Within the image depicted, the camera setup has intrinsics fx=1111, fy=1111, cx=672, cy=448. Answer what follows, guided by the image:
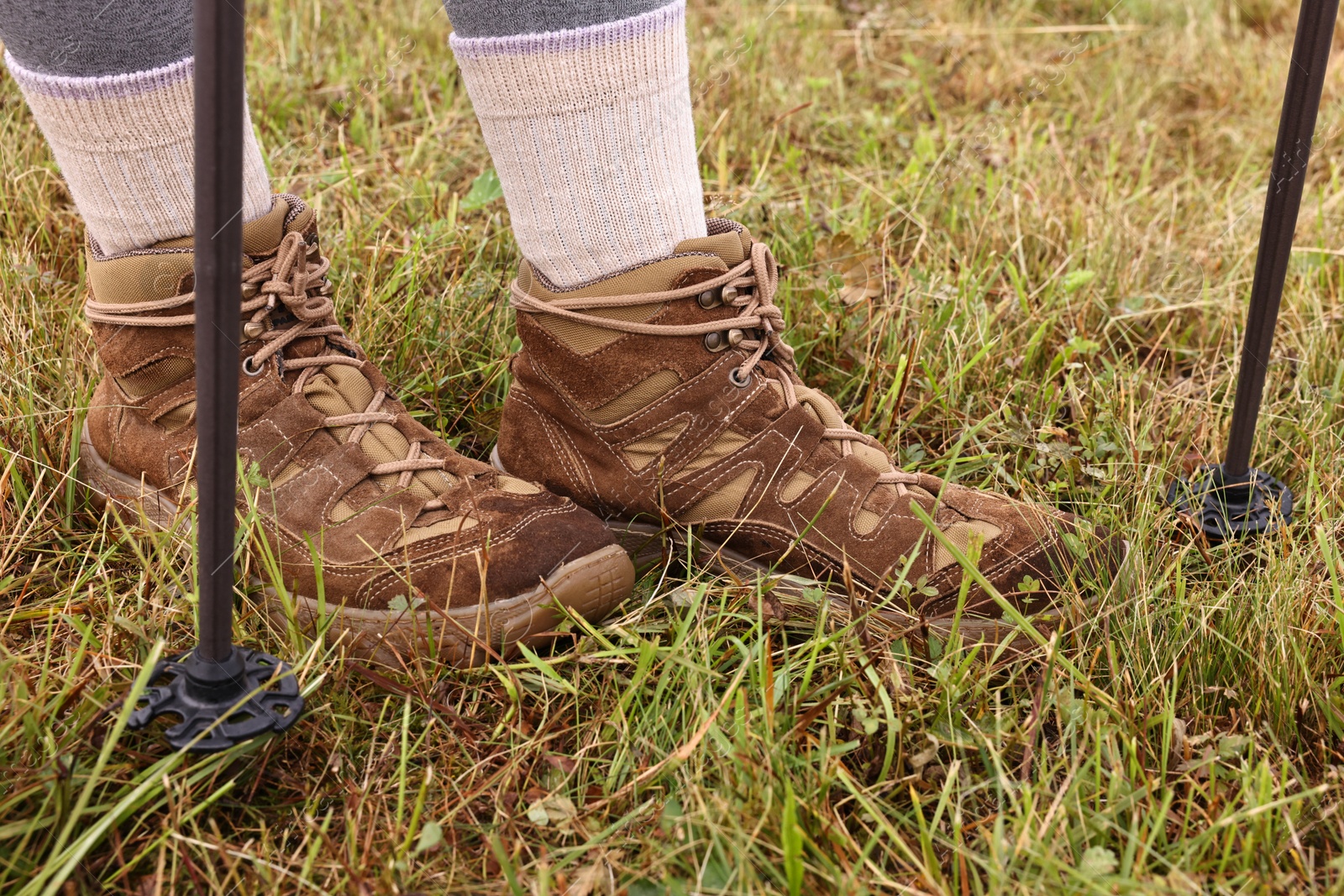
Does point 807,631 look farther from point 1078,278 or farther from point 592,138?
point 1078,278

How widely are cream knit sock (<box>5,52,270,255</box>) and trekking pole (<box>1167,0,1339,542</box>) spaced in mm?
1237

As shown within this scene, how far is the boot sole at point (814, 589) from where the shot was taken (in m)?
1.33

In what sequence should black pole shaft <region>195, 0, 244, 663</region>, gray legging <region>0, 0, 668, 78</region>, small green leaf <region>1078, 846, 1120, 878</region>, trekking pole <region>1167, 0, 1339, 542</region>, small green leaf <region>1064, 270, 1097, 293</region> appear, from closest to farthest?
black pole shaft <region>195, 0, 244, 663</region>
small green leaf <region>1078, 846, 1120, 878</region>
gray legging <region>0, 0, 668, 78</region>
trekking pole <region>1167, 0, 1339, 542</region>
small green leaf <region>1064, 270, 1097, 293</region>

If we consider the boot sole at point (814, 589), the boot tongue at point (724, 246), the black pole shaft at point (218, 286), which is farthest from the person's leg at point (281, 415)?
the boot tongue at point (724, 246)

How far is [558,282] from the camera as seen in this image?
1.40 m

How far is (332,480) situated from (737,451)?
51 centimetres

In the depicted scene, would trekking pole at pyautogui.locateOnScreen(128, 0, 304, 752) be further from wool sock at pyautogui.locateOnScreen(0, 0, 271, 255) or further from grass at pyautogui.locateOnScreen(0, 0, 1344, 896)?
wool sock at pyautogui.locateOnScreen(0, 0, 271, 255)

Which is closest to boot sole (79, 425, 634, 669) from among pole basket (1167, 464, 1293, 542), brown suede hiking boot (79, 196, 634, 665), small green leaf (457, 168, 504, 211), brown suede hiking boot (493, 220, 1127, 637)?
brown suede hiking boot (79, 196, 634, 665)

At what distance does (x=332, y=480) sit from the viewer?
1.38m

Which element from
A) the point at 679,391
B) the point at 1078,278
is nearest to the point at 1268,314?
the point at 1078,278

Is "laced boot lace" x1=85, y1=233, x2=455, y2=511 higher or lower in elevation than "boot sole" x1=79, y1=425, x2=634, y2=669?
higher

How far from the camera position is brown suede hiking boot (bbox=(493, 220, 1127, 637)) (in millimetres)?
1378

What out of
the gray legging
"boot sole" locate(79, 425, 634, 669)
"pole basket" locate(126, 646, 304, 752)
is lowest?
"boot sole" locate(79, 425, 634, 669)

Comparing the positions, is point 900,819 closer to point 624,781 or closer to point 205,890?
point 624,781
